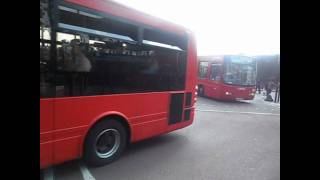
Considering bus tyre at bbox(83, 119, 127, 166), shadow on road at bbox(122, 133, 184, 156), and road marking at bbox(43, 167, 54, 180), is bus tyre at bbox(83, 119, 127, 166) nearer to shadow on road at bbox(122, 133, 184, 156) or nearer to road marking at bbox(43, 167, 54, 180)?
shadow on road at bbox(122, 133, 184, 156)

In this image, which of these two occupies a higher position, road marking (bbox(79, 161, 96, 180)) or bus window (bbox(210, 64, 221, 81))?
bus window (bbox(210, 64, 221, 81))

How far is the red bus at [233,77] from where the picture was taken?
12875mm

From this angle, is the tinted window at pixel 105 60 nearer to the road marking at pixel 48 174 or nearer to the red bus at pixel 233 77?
the road marking at pixel 48 174

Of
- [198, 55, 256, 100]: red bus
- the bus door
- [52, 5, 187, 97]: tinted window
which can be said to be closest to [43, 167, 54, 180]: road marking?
[52, 5, 187, 97]: tinted window

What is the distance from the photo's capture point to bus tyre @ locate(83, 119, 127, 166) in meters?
4.09

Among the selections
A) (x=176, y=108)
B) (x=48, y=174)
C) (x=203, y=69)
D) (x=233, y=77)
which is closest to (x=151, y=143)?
(x=176, y=108)

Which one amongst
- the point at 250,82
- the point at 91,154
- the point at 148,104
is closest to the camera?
the point at 91,154

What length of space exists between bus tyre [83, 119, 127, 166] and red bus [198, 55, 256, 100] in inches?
364

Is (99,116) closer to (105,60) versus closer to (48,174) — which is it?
(105,60)
